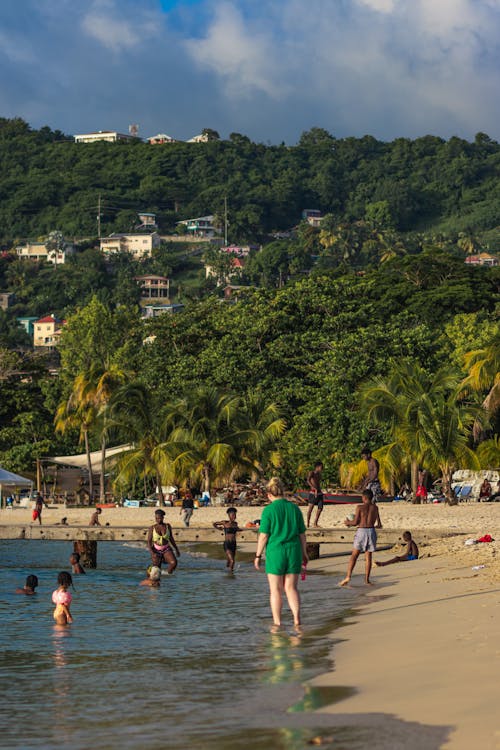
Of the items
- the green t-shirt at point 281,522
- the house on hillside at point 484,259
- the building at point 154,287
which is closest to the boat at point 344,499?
the green t-shirt at point 281,522

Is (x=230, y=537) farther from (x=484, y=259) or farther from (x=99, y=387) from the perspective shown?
(x=484, y=259)

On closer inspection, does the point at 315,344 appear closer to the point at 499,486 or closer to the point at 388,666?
the point at 499,486

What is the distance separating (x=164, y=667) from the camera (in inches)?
401

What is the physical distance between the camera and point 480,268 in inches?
2817

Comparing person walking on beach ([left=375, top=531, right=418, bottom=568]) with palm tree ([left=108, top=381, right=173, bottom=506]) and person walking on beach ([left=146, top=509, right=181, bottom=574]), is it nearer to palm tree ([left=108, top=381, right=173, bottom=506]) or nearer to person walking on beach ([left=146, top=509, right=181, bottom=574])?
person walking on beach ([left=146, top=509, right=181, bottom=574])

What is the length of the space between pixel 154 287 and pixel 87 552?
171522 mm

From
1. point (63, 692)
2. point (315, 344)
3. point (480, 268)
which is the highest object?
point (480, 268)

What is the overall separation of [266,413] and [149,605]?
2709 cm

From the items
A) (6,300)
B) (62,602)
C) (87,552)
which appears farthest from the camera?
(6,300)

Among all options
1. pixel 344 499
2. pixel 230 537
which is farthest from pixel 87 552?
pixel 344 499

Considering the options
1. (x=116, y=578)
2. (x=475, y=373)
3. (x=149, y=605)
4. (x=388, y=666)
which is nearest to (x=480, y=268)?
(x=475, y=373)

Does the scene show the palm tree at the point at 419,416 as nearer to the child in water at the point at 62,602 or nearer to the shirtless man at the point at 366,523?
the shirtless man at the point at 366,523

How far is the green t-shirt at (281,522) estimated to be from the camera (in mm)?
10930

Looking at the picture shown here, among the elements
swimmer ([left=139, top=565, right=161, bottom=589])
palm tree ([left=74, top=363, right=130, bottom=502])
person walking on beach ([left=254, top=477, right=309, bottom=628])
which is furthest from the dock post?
palm tree ([left=74, top=363, right=130, bottom=502])
